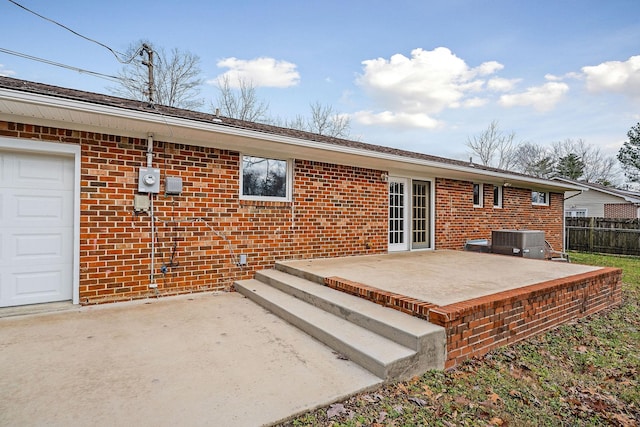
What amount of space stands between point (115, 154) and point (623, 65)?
17.7 metres

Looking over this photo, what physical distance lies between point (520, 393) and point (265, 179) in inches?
192

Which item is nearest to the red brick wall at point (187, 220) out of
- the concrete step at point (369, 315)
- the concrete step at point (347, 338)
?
the concrete step at point (369, 315)

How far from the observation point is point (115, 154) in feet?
15.7

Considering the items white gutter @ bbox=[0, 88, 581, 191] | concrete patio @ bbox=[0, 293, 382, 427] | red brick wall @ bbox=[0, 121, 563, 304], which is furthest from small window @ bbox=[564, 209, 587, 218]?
concrete patio @ bbox=[0, 293, 382, 427]

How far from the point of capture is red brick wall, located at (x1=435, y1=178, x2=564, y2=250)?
9.02 m

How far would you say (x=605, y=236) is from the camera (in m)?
14.0

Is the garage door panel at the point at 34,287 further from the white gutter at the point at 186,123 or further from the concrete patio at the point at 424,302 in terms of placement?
the concrete patio at the point at 424,302

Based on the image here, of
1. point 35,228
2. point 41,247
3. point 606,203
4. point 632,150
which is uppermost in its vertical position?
point 632,150

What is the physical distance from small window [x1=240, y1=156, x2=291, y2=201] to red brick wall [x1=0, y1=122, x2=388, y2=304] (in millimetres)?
171

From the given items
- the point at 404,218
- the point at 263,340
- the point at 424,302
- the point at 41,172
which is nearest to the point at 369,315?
the point at 424,302

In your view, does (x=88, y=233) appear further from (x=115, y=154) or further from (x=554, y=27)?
(x=554, y=27)

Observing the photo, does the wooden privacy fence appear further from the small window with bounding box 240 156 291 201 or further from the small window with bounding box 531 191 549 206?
the small window with bounding box 240 156 291 201

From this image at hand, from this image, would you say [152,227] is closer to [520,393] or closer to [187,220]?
[187,220]

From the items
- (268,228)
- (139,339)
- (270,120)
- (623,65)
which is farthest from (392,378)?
(270,120)
